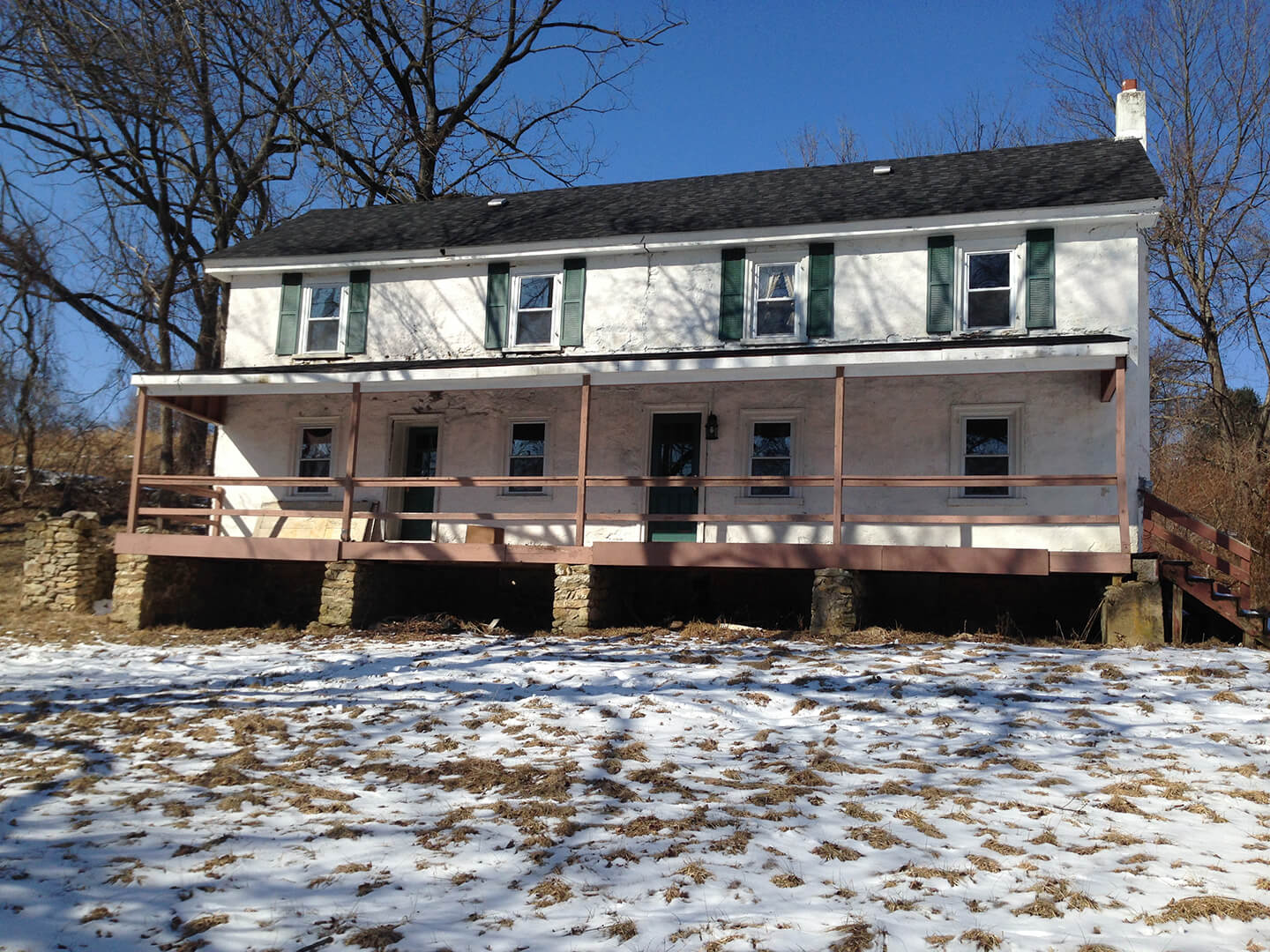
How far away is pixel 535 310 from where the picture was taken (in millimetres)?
17672

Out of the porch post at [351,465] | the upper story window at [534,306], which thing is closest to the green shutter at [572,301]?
the upper story window at [534,306]

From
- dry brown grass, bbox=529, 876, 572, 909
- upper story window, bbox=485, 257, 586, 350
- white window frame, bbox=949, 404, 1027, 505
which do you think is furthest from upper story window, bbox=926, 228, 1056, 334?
dry brown grass, bbox=529, 876, 572, 909

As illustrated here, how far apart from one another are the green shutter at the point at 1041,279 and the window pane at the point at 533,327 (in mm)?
7700

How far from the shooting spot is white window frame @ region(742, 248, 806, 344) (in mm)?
16344

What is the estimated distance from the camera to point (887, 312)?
16.0 metres

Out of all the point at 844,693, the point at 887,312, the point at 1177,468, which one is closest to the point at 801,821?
the point at 844,693

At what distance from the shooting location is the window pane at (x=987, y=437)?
15070 mm

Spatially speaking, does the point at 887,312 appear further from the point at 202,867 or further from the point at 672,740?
the point at 202,867

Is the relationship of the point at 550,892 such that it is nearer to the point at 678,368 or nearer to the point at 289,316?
the point at 678,368

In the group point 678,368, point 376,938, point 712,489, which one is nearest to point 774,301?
point 678,368

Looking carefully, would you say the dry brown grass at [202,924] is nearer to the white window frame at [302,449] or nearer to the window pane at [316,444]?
the white window frame at [302,449]

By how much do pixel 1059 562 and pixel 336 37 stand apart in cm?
2134

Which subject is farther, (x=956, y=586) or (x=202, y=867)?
(x=956, y=586)

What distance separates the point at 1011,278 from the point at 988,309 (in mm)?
569
